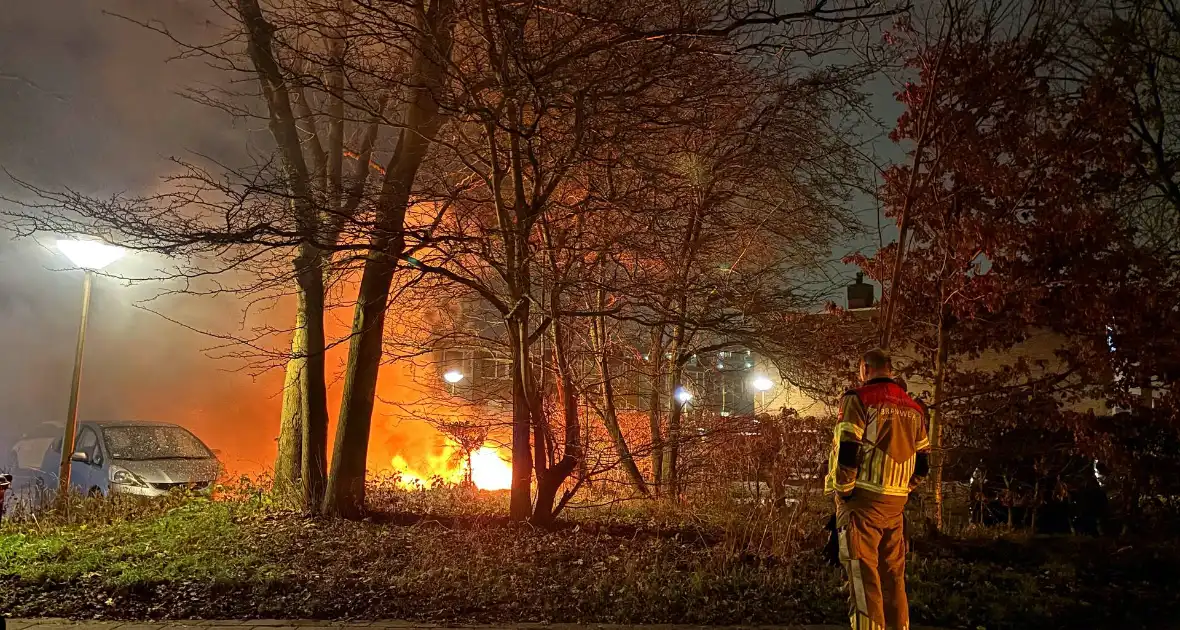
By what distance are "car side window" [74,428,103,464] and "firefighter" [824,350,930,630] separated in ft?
36.5

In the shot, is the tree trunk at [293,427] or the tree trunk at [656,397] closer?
the tree trunk at [293,427]

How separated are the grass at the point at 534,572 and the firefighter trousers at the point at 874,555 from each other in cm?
103

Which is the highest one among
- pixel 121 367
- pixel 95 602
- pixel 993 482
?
pixel 121 367

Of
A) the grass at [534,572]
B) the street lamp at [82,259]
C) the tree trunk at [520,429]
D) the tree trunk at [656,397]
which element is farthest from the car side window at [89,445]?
the tree trunk at [656,397]

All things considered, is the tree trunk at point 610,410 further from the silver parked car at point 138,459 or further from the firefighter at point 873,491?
the silver parked car at point 138,459

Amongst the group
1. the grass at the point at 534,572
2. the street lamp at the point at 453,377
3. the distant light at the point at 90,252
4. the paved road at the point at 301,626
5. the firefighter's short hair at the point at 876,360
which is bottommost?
the paved road at the point at 301,626

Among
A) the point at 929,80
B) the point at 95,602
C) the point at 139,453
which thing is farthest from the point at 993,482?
the point at 139,453

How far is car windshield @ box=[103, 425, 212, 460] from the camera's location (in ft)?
38.5

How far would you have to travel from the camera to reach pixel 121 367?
1947 cm

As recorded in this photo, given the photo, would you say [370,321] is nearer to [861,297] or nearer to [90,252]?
[90,252]

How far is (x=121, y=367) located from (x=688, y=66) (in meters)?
18.0

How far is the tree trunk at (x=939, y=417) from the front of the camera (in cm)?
777

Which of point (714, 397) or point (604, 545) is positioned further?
point (714, 397)

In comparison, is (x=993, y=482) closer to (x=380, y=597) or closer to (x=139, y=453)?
(x=380, y=597)
